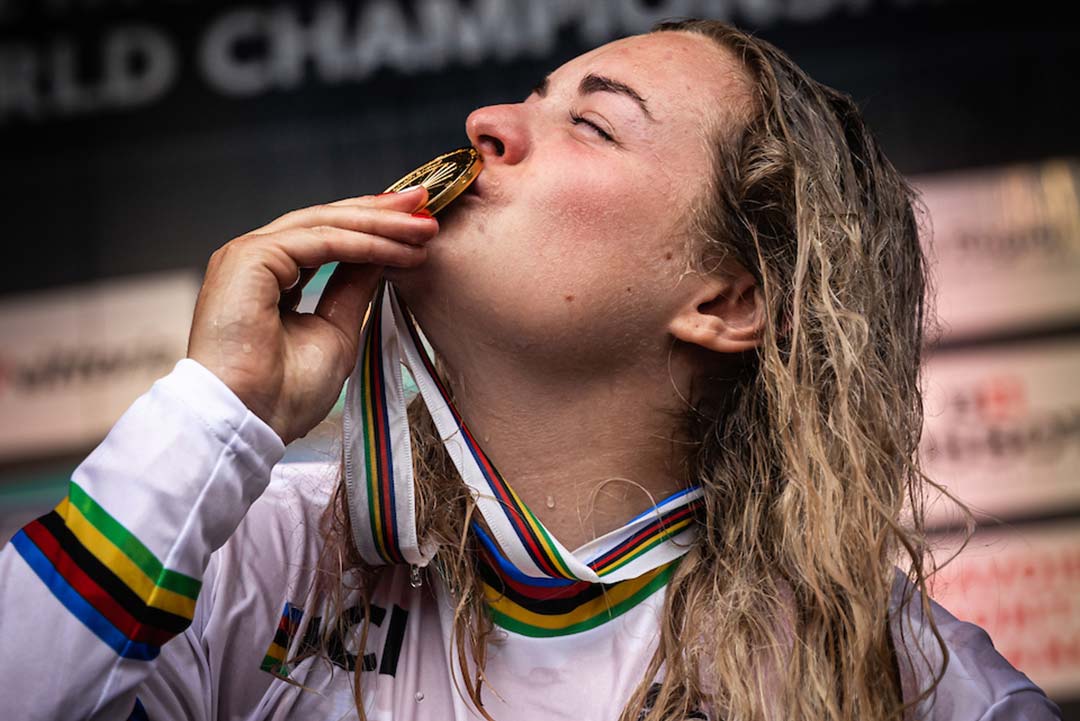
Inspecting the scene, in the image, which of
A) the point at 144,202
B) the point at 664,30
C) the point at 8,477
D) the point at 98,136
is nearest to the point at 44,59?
the point at 98,136

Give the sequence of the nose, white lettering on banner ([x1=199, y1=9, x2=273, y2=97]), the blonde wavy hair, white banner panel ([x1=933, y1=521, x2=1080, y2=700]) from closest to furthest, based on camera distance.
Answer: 1. the blonde wavy hair
2. the nose
3. white banner panel ([x1=933, y1=521, x2=1080, y2=700])
4. white lettering on banner ([x1=199, y1=9, x2=273, y2=97])

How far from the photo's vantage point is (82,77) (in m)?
3.19

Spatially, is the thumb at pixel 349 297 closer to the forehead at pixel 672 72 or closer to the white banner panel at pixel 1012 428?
the forehead at pixel 672 72

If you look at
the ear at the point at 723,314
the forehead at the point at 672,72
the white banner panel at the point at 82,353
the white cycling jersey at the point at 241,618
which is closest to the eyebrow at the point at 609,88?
the forehead at the point at 672,72

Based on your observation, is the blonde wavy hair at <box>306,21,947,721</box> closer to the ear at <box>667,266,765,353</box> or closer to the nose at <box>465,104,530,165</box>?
the ear at <box>667,266,765,353</box>

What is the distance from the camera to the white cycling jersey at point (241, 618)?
1.17 m

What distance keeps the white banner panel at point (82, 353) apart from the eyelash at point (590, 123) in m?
1.89

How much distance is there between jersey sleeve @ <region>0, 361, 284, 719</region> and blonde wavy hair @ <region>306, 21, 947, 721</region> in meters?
0.27

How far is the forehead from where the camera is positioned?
1.59m

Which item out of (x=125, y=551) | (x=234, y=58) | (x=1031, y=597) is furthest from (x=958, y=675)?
(x=234, y=58)

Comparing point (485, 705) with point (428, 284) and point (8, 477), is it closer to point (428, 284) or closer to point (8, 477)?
point (428, 284)

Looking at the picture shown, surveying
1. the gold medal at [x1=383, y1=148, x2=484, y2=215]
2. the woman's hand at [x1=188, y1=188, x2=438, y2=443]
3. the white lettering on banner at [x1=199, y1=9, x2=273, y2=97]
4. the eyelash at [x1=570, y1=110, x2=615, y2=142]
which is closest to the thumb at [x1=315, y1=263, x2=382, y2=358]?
the woman's hand at [x1=188, y1=188, x2=438, y2=443]

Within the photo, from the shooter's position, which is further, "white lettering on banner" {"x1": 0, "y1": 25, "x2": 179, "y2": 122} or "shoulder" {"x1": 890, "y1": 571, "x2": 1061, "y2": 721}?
"white lettering on banner" {"x1": 0, "y1": 25, "x2": 179, "y2": 122}

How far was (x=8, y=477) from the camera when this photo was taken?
321 cm
